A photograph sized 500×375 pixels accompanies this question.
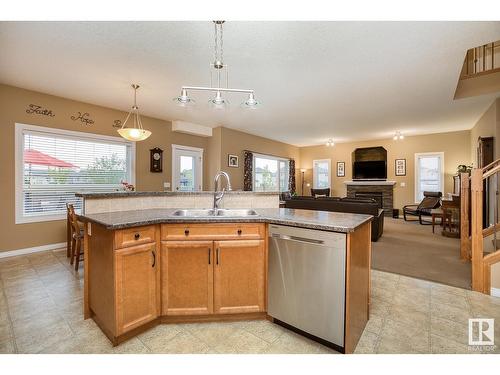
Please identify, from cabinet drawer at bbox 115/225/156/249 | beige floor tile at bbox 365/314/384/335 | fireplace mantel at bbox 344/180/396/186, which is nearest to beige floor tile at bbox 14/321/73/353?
cabinet drawer at bbox 115/225/156/249

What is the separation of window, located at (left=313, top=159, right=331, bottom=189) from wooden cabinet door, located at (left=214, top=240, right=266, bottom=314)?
26.7 feet

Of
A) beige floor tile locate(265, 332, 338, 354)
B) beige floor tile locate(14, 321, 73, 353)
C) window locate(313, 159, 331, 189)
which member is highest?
window locate(313, 159, 331, 189)

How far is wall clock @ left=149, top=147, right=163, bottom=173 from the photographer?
214 inches

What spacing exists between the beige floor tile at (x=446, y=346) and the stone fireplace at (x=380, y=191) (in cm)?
692

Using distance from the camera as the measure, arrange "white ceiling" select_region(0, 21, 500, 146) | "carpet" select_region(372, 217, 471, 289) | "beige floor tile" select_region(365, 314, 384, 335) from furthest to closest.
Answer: "carpet" select_region(372, 217, 471, 289), "white ceiling" select_region(0, 21, 500, 146), "beige floor tile" select_region(365, 314, 384, 335)

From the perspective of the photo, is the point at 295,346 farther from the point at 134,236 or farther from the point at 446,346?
the point at 134,236

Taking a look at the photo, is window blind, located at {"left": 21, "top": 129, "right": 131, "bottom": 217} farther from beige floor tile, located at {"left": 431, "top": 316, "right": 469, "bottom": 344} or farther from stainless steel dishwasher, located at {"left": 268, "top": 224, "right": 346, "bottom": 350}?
beige floor tile, located at {"left": 431, "top": 316, "right": 469, "bottom": 344}

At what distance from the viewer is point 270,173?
28.1 feet

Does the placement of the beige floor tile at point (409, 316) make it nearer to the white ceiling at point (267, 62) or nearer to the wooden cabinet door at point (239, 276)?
the wooden cabinet door at point (239, 276)

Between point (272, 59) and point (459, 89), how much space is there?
12.8 feet

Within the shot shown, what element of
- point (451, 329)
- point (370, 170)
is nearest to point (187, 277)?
point (451, 329)

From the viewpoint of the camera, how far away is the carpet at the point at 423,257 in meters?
2.91
